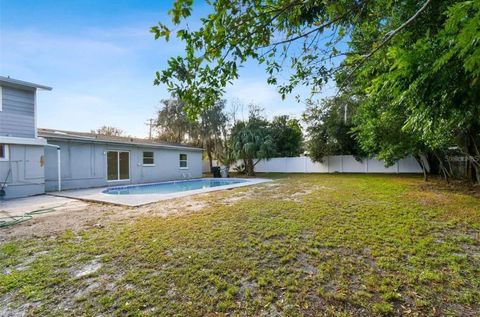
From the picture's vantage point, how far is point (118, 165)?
12.2 meters

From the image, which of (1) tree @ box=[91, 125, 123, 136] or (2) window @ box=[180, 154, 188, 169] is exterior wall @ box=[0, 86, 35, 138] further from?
(1) tree @ box=[91, 125, 123, 136]

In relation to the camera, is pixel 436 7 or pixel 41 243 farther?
pixel 41 243

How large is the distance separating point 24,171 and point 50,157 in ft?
4.42

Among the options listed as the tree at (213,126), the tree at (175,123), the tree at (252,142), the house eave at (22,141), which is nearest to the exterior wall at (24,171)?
the house eave at (22,141)

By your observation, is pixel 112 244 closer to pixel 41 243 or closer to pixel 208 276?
pixel 41 243

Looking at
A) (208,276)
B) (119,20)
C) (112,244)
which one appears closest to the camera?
(208,276)

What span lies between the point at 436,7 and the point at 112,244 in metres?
5.80

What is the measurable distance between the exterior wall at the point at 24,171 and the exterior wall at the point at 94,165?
0.68 meters

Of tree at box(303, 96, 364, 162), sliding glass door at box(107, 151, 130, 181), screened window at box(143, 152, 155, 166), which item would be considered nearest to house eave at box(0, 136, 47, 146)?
sliding glass door at box(107, 151, 130, 181)

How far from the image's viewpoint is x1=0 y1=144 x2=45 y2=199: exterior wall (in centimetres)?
792

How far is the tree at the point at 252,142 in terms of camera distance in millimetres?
16328

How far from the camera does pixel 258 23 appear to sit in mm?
2242

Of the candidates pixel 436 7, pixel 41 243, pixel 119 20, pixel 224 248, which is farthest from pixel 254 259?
pixel 119 20

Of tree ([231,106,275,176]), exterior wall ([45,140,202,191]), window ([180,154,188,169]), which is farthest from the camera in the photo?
tree ([231,106,275,176])
